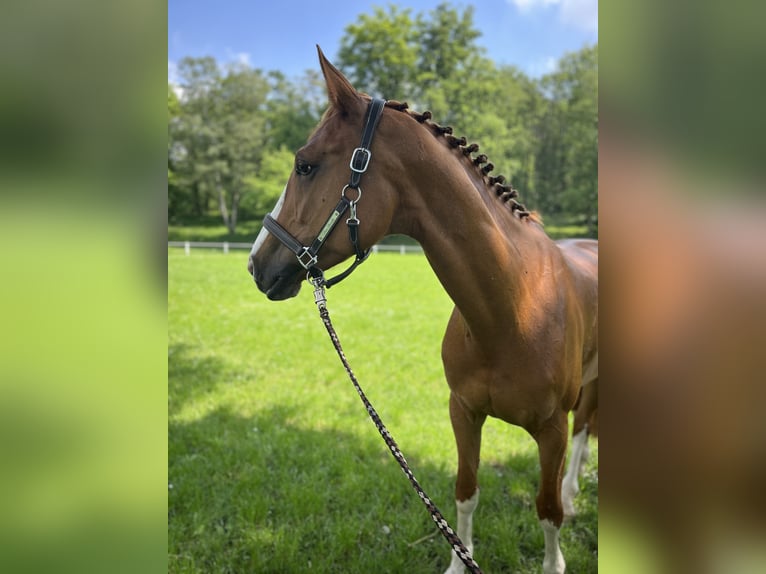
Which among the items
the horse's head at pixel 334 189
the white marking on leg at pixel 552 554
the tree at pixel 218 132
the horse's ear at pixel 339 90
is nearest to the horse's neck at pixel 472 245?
the horse's head at pixel 334 189

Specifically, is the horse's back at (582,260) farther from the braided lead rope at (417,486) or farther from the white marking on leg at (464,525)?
the braided lead rope at (417,486)

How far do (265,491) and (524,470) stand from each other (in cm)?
214

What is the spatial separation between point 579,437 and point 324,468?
2.09 m

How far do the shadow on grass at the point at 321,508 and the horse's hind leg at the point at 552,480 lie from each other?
304 millimetres

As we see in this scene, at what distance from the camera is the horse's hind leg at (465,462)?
2707 mm

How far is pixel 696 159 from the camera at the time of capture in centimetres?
60

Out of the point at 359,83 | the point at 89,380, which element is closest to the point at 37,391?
the point at 89,380

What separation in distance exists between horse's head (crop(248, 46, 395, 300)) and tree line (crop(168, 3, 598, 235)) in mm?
30968

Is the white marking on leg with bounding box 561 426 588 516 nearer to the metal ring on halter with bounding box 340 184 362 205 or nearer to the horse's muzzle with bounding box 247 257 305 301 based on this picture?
the horse's muzzle with bounding box 247 257 305 301

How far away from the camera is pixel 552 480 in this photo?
2555 millimetres

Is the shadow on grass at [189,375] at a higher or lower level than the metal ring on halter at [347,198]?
lower

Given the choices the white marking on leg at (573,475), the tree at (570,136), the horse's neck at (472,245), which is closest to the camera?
the horse's neck at (472,245)

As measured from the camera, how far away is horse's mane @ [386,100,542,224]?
2.04m

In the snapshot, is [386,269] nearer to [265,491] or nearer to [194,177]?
[265,491]
